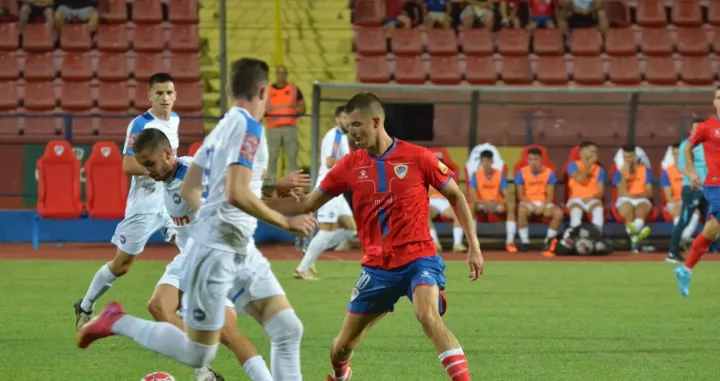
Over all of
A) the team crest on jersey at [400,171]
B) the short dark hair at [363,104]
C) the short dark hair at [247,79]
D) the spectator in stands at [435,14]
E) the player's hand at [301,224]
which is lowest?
the player's hand at [301,224]

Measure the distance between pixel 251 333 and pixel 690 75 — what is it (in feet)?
51.0

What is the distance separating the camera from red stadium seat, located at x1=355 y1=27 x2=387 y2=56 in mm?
23125

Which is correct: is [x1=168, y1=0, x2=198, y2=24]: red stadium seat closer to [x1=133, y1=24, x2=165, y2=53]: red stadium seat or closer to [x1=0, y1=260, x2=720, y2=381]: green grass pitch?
[x1=133, y1=24, x2=165, y2=53]: red stadium seat

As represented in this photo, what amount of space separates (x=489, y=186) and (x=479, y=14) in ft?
17.7

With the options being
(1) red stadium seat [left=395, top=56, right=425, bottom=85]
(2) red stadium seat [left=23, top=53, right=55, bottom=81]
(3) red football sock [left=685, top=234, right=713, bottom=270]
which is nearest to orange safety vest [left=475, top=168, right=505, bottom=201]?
(1) red stadium seat [left=395, top=56, right=425, bottom=85]

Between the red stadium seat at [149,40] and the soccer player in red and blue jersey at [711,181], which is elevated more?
the red stadium seat at [149,40]

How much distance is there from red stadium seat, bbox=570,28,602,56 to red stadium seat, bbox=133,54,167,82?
26.6 ft

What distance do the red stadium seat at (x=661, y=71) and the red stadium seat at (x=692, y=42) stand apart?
452mm

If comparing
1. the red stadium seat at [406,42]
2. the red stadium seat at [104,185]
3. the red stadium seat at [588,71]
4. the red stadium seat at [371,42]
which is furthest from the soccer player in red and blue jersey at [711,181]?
the red stadium seat at [371,42]

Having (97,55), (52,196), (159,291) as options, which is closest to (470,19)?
(97,55)

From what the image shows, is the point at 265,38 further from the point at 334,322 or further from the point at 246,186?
the point at 246,186

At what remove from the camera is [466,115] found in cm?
1984

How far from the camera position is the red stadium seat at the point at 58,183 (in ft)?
63.2

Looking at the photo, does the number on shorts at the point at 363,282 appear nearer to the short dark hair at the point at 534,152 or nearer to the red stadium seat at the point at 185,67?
the short dark hair at the point at 534,152
